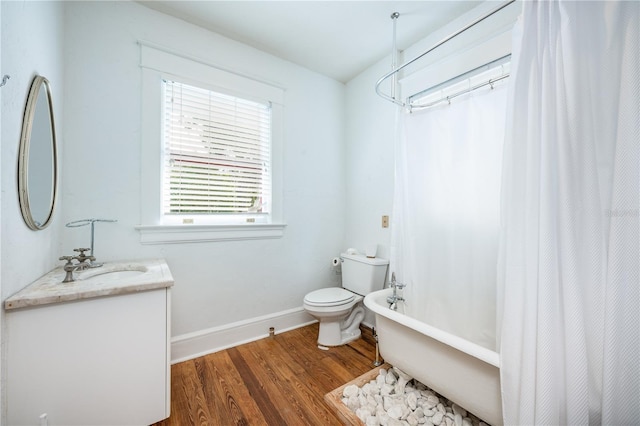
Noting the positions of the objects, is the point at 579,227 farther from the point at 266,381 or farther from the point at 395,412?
the point at 266,381

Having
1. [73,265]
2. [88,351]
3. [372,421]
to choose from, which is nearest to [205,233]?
[73,265]

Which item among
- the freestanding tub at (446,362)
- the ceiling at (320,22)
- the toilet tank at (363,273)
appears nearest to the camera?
the freestanding tub at (446,362)

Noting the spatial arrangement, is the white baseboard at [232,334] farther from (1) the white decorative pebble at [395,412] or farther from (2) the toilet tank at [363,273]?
(1) the white decorative pebble at [395,412]

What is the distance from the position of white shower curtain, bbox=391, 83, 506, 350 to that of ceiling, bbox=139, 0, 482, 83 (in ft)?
2.55

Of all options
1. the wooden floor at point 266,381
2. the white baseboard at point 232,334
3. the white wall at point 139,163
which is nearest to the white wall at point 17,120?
the white wall at point 139,163

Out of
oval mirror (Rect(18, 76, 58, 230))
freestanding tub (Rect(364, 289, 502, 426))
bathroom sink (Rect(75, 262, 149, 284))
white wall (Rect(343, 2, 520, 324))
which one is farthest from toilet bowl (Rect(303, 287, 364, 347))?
oval mirror (Rect(18, 76, 58, 230))

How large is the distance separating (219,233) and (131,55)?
1377 mm

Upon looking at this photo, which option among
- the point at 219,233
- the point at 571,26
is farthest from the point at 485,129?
the point at 219,233

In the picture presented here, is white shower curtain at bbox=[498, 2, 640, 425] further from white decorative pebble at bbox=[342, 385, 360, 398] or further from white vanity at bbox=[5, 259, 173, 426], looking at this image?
white vanity at bbox=[5, 259, 173, 426]

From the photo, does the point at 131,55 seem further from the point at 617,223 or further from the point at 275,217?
the point at 617,223

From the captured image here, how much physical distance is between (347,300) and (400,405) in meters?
0.79

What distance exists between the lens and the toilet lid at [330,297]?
79.0 inches

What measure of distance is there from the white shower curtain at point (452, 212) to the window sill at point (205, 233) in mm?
1111

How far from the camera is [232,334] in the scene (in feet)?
6.93
